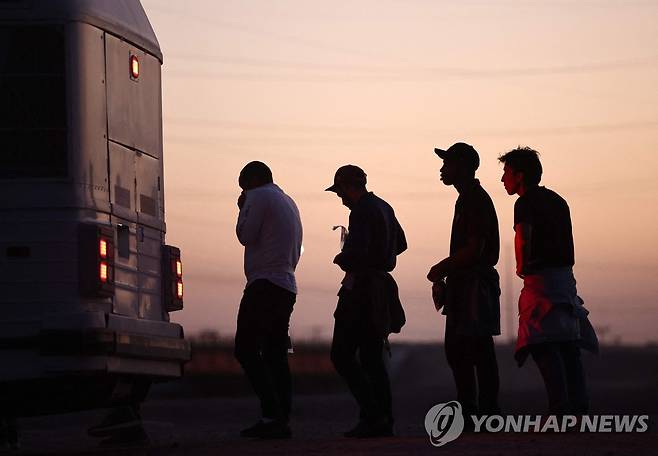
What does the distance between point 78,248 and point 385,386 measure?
2653 mm

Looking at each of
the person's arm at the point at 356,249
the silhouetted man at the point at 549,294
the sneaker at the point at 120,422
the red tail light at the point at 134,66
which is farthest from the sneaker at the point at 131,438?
the silhouetted man at the point at 549,294

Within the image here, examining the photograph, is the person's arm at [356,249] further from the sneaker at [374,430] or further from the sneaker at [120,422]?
the sneaker at [120,422]

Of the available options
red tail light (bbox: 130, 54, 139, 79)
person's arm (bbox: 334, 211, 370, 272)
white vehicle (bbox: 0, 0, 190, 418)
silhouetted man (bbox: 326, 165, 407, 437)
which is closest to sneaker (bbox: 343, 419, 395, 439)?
silhouetted man (bbox: 326, 165, 407, 437)

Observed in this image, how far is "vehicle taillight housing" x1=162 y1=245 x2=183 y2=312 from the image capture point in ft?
41.8

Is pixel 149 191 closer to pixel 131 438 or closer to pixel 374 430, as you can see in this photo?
pixel 131 438

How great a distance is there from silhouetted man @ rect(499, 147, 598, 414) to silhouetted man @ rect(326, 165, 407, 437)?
105cm

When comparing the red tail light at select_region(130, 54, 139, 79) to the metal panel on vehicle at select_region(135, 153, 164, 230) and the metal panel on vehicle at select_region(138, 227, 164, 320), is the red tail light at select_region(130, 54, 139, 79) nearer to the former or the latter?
the metal panel on vehicle at select_region(135, 153, 164, 230)

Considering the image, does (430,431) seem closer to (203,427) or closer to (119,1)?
(119,1)

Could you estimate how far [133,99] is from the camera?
40.5ft

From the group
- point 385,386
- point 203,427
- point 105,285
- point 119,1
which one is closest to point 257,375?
point 385,386

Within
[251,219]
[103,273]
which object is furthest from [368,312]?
[103,273]

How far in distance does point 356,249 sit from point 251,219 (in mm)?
829

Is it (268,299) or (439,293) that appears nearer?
(439,293)

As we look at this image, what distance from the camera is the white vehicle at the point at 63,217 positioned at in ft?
36.3
